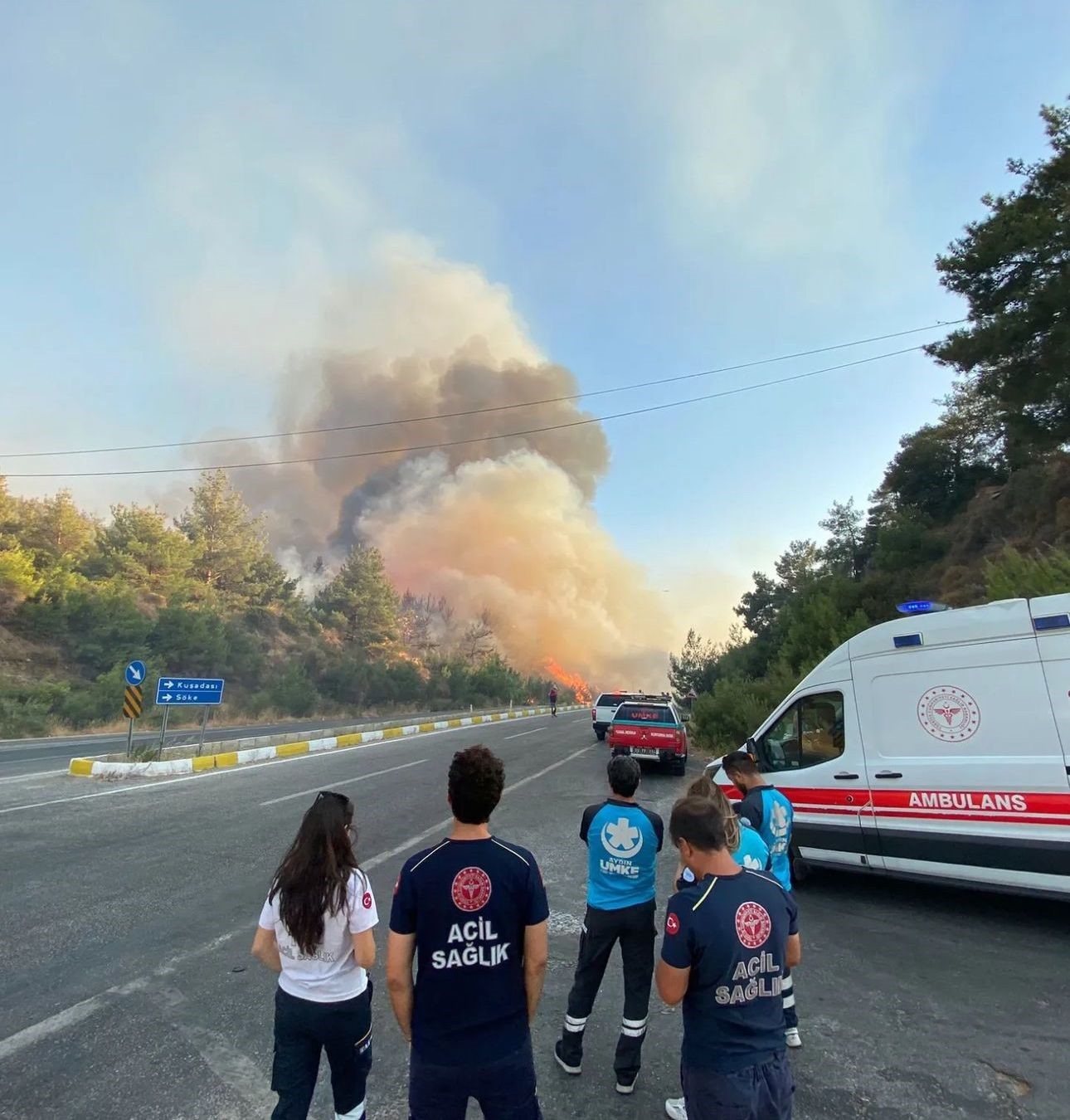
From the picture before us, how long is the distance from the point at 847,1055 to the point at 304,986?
2.85m

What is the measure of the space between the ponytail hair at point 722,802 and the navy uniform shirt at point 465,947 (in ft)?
2.97

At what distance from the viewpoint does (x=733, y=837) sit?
2688 mm

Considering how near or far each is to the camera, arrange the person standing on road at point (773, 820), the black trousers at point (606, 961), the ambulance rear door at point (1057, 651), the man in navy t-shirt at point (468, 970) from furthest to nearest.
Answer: the ambulance rear door at point (1057, 651) < the person standing on road at point (773, 820) < the black trousers at point (606, 961) < the man in navy t-shirt at point (468, 970)

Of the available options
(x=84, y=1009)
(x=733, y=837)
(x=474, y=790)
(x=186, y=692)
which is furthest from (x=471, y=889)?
(x=186, y=692)

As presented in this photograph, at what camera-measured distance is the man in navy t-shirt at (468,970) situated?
6.50ft

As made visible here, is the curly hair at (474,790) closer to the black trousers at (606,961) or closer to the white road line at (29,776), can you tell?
the black trousers at (606,961)

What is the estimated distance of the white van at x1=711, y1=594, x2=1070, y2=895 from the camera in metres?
5.11

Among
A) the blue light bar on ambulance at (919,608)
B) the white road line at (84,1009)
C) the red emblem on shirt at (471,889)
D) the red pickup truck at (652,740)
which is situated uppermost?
the blue light bar on ambulance at (919,608)

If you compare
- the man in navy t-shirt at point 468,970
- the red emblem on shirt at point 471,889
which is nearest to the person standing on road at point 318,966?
the man in navy t-shirt at point 468,970

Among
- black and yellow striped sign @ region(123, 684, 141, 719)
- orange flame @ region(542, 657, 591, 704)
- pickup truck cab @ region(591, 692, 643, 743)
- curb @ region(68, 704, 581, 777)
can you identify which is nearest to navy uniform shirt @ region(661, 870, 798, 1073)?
curb @ region(68, 704, 581, 777)

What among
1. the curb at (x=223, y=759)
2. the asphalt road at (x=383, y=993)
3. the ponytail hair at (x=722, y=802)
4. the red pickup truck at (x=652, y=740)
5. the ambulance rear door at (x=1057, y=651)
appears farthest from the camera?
the red pickup truck at (x=652, y=740)

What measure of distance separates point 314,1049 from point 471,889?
963 millimetres

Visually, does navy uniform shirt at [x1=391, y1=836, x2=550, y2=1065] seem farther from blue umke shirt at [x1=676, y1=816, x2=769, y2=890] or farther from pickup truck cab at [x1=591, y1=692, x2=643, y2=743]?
pickup truck cab at [x1=591, y1=692, x2=643, y2=743]

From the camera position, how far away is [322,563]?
94.9m
